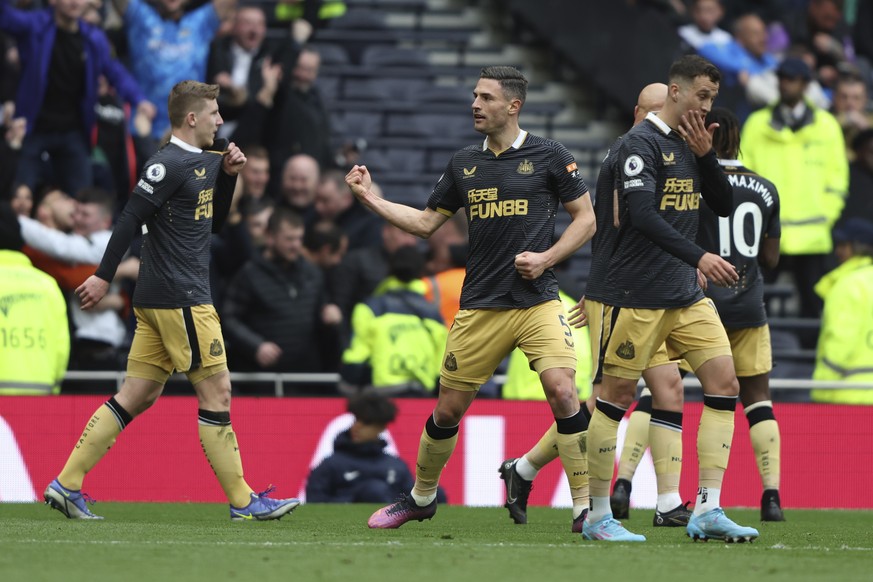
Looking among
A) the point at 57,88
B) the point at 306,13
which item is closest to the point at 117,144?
the point at 57,88

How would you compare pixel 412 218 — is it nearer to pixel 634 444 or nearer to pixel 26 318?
pixel 634 444

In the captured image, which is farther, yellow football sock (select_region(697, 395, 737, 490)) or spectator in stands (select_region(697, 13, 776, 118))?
spectator in stands (select_region(697, 13, 776, 118))

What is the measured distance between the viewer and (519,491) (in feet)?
34.2

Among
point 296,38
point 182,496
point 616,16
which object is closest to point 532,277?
point 182,496

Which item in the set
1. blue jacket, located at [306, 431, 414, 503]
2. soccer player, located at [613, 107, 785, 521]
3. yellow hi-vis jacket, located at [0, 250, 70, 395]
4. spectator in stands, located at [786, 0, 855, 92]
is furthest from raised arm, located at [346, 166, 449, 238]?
spectator in stands, located at [786, 0, 855, 92]

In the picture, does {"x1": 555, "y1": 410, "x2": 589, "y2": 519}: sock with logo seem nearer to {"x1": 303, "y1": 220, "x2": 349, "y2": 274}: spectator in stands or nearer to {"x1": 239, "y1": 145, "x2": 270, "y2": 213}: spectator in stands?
{"x1": 303, "y1": 220, "x2": 349, "y2": 274}: spectator in stands

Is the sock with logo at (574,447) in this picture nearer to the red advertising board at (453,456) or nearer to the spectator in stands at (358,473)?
the spectator in stands at (358,473)

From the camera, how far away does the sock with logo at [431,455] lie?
9359 mm

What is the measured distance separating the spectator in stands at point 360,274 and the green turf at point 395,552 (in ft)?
11.9

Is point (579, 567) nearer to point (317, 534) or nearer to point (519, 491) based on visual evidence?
point (317, 534)

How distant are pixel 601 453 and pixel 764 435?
2.33 m

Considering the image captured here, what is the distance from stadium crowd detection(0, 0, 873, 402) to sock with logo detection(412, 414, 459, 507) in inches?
130

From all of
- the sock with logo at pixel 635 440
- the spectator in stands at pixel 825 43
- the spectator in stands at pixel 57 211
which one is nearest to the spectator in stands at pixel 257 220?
the spectator in stands at pixel 57 211

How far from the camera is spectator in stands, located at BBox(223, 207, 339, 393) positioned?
13.3m
